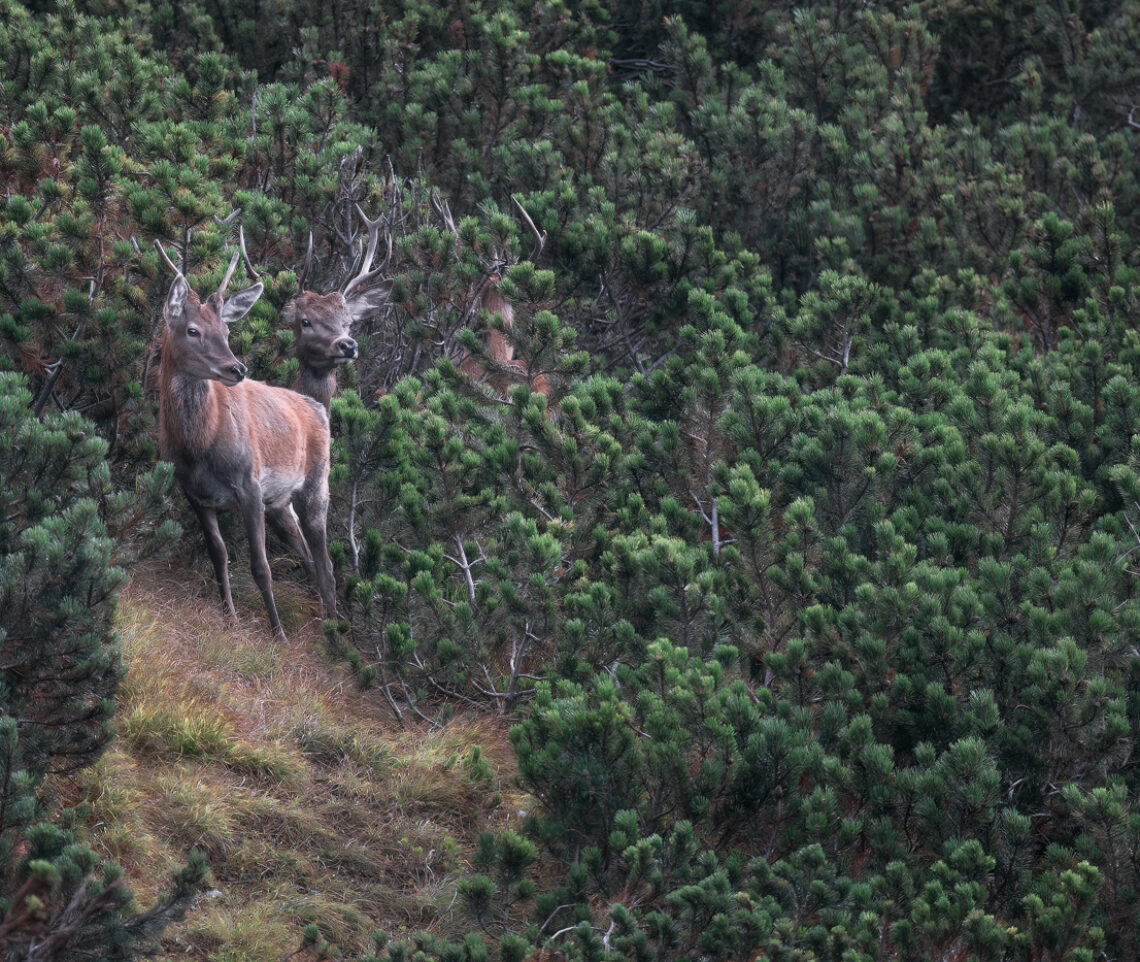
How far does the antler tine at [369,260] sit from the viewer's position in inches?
333

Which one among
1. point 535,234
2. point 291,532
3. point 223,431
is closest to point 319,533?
point 291,532

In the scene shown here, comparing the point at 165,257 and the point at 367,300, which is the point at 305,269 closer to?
the point at 367,300

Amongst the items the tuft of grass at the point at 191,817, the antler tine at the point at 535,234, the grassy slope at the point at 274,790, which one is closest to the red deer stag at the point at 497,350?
the antler tine at the point at 535,234

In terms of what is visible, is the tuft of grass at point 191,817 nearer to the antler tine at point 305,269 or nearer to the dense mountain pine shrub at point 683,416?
the dense mountain pine shrub at point 683,416

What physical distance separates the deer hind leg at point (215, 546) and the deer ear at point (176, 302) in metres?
0.94

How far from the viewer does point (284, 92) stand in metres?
9.62

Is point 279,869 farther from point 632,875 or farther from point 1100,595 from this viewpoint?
point 1100,595

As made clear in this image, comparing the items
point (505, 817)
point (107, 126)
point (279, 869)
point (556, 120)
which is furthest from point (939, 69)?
point (279, 869)

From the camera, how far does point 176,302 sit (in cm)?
687

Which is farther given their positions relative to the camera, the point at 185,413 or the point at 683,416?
the point at 683,416

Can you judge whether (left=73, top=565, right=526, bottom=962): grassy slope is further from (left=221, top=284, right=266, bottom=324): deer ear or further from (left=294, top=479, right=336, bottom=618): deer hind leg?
(left=221, top=284, right=266, bottom=324): deer ear

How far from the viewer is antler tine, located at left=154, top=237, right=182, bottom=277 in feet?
22.8

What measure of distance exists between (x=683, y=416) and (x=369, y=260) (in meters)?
2.21

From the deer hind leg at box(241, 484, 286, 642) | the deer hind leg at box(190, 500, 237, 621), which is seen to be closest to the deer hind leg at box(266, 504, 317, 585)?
the deer hind leg at box(241, 484, 286, 642)
